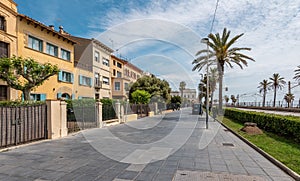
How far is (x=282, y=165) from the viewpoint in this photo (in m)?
5.86

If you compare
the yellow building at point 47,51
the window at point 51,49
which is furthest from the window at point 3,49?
the window at point 51,49

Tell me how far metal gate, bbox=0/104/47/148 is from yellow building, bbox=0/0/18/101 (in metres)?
9.41

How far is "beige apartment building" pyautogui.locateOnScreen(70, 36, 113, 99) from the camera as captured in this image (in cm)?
2730

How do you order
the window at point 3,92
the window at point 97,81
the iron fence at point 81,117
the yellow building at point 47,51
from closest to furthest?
1. the iron fence at point 81,117
2. the window at point 3,92
3. the yellow building at point 47,51
4. the window at point 97,81

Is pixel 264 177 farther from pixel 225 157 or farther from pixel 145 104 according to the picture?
pixel 145 104

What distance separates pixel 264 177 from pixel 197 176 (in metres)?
1.64

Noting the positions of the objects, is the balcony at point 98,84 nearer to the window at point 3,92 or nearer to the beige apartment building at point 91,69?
the beige apartment building at point 91,69

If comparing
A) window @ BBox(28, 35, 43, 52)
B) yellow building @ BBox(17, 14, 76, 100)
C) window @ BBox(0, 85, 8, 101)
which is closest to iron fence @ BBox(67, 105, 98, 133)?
yellow building @ BBox(17, 14, 76, 100)

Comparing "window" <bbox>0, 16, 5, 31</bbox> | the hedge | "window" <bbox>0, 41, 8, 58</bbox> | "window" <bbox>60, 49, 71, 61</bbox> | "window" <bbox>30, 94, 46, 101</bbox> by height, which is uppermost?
"window" <bbox>0, 16, 5, 31</bbox>

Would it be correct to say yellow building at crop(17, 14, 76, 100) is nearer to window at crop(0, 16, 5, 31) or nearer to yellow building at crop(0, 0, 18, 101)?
yellow building at crop(0, 0, 18, 101)

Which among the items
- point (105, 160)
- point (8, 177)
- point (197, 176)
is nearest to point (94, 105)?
point (105, 160)

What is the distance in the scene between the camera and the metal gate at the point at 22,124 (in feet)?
25.9

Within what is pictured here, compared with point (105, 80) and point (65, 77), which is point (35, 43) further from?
point (105, 80)

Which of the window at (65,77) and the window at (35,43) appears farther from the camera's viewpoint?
the window at (65,77)
